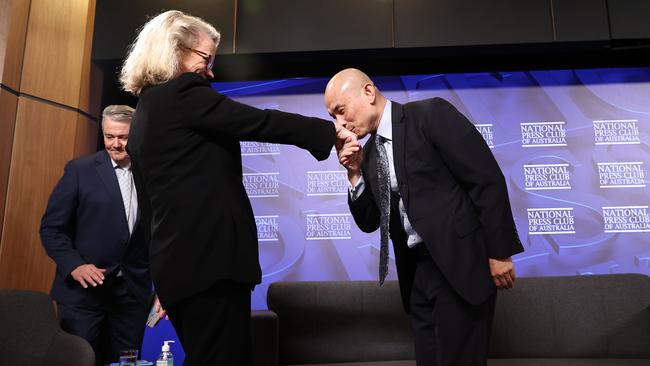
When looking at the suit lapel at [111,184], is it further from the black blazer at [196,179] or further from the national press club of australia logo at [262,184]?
the national press club of australia logo at [262,184]

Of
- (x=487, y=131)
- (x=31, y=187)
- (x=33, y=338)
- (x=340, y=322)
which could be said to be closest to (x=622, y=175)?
(x=487, y=131)

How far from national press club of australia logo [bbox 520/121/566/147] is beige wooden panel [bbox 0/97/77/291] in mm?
3337

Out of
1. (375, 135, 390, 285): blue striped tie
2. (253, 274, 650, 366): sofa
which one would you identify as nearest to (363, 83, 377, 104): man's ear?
(375, 135, 390, 285): blue striped tie

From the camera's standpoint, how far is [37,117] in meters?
3.54

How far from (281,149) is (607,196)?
2466 millimetres

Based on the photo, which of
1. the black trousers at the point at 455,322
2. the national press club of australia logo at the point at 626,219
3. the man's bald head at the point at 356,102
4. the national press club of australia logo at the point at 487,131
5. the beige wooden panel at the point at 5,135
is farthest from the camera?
the national press club of australia logo at the point at 487,131

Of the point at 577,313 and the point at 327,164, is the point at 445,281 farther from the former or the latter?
the point at 327,164

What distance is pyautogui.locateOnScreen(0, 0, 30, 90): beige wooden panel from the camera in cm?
335

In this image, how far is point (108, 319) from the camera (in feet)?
8.36

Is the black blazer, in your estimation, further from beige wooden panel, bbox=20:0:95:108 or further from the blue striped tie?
beige wooden panel, bbox=20:0:95:108

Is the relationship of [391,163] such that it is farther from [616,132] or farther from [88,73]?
[88,73]

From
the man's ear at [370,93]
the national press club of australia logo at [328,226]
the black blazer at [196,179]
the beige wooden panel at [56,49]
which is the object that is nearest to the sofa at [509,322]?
the national press club of australia logo at [328,226]

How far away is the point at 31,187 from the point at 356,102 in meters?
2.54

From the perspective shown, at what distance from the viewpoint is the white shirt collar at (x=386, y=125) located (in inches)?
74.4
